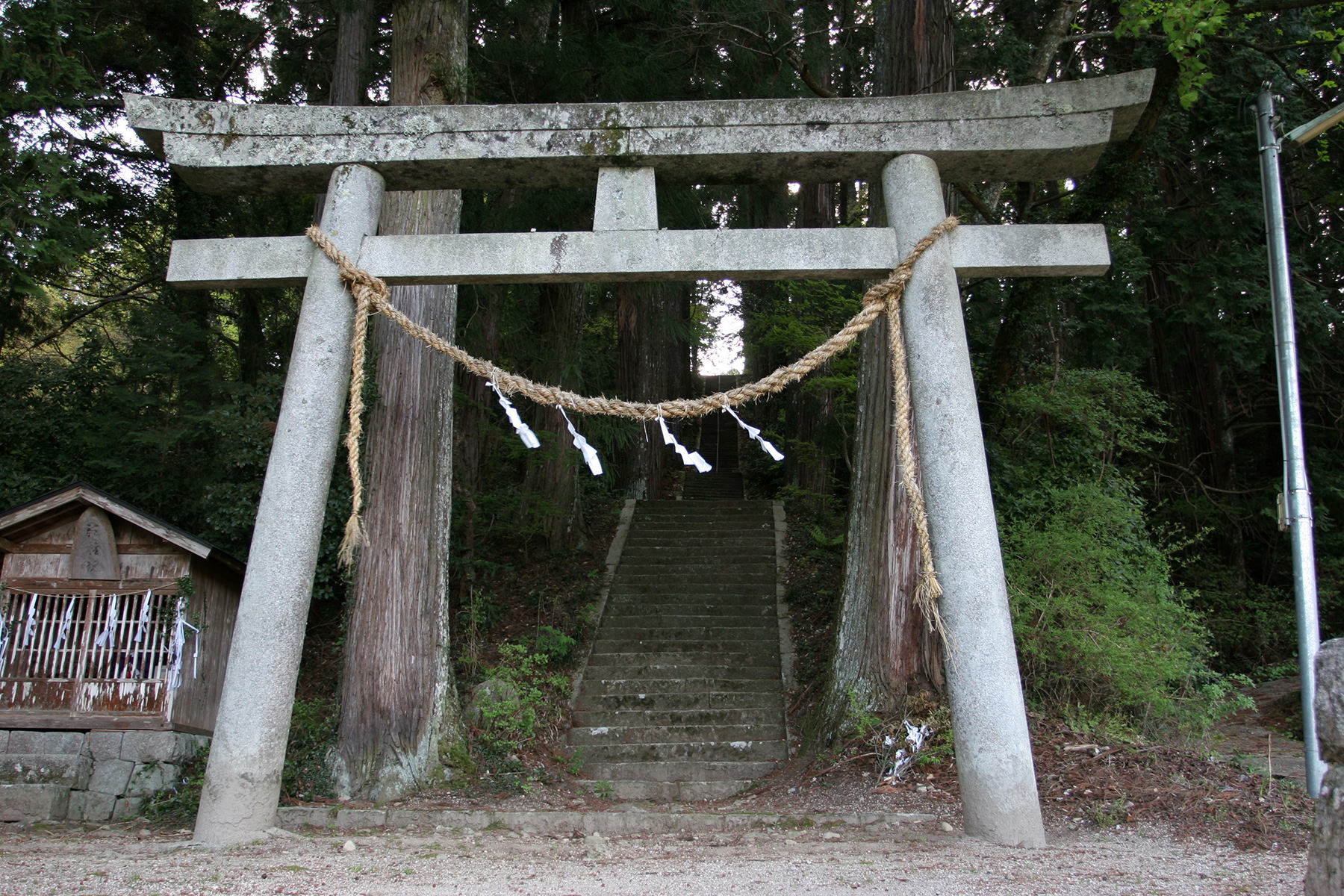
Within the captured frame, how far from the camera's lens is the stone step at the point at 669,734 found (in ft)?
26.5

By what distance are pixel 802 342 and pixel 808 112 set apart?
694 cm

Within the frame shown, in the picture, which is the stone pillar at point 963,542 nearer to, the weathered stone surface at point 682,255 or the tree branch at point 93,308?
the weathered stone surface at point 682,255

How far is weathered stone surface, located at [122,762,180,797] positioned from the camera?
279 inches

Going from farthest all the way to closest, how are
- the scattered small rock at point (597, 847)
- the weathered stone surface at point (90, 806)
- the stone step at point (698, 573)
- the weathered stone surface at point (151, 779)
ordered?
the stone step at point (698, 573) < the weathered stone surface at point (151, 779) < the weathered stone surface at point (90, 806) < the scattered small rock at point (597, 847)

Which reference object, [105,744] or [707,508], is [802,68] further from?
[105,744]

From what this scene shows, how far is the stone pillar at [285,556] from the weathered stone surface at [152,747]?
11.2 feet

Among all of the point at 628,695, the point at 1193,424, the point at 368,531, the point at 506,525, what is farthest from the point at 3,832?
the point at 1193,424

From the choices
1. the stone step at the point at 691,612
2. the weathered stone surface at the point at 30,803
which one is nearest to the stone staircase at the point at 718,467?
the stone step at the point at 691,612

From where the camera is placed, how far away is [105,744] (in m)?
7.17

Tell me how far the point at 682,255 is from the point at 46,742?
22.0 ft

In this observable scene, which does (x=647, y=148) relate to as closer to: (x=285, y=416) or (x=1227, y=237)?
(x=285, y=416)

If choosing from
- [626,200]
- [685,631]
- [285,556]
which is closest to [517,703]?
[685,631]

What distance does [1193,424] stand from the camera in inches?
532

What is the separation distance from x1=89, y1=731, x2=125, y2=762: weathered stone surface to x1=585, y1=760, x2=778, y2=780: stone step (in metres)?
3.84
